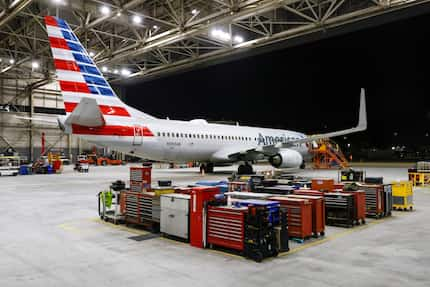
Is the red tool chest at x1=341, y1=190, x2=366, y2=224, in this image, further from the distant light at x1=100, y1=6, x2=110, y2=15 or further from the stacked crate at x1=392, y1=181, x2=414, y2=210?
the distant light at x1=100, y1=6, x2=110, y2=15

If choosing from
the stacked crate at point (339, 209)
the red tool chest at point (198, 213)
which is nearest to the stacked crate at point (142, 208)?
the red tool chest at point (198, 213)

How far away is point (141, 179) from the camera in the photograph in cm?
920

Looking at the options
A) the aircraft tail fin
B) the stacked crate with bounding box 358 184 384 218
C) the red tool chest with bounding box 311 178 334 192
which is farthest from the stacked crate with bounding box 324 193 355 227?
the aircraft tail fin

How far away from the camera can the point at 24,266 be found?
197 inches

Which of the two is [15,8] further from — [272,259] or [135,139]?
[272,259]

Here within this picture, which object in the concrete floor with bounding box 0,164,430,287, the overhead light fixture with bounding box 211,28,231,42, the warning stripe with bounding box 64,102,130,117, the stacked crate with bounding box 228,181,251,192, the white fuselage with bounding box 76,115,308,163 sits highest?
the overhead light fixture with bounding box 211,28,231,42

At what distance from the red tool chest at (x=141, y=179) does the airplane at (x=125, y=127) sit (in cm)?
480

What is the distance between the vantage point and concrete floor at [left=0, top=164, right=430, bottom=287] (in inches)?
176

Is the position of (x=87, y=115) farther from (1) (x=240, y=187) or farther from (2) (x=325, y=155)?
(2) (x=325, y=155)

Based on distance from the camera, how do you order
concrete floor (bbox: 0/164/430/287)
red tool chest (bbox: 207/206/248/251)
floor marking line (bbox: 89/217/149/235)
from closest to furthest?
concrete floor (bbox: 0/164/430/287), red tool chest (bbox: 207/206/248/251), floor marking line (bbox: 89/217/149/235)

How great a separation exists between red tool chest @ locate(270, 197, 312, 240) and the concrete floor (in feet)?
0.84

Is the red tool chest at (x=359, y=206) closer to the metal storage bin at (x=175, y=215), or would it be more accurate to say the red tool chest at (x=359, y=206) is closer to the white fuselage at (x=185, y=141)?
the metal storage bin at (x=175, y=215)

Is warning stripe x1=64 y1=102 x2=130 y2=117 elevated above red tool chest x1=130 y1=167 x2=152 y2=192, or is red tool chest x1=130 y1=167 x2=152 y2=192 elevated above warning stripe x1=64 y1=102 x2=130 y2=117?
warning stripe x1=64 y1=102 x2=130 y2=117

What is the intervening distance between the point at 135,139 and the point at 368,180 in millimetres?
10326
